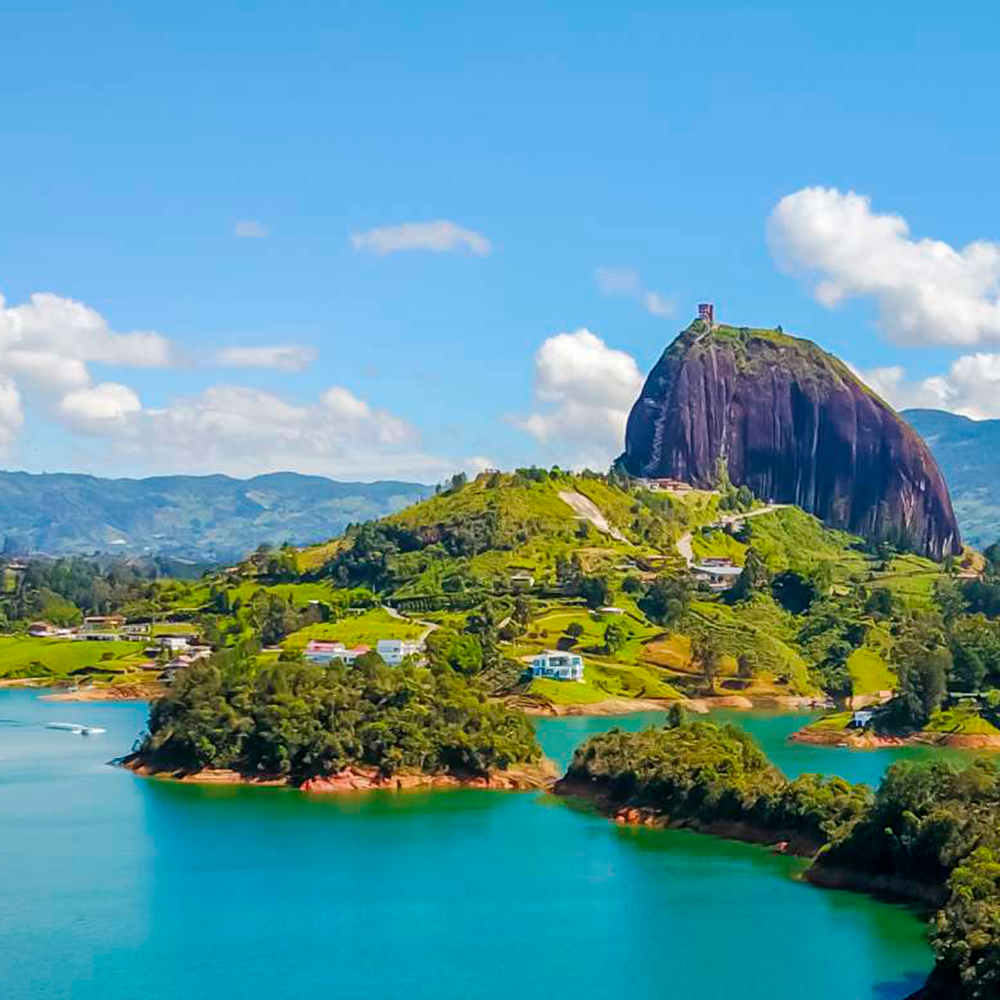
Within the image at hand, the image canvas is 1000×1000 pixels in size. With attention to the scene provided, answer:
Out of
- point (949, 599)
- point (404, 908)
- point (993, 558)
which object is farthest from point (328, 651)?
point (993, 558)

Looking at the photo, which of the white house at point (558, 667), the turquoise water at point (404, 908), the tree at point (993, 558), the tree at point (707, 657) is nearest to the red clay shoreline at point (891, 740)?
the white house at point (558, 667)

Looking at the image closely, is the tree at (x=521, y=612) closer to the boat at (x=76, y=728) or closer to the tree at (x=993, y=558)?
the boat at (x=76, y=728)

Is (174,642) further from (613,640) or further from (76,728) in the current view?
(613,640)

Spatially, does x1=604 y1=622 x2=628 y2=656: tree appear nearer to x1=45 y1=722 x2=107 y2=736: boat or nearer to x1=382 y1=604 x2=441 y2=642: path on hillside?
x1=382 y1=604 x2=441 y2=642: path on hillside

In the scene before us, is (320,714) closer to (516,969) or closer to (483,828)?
(483,828)

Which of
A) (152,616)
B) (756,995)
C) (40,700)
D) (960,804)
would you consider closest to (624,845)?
(960,804)

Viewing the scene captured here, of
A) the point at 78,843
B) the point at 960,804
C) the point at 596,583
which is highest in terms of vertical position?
the point at 596,583

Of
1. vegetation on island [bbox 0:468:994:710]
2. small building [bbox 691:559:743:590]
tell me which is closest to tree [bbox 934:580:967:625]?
vegetation on island [bbox 0:468:994:710]
